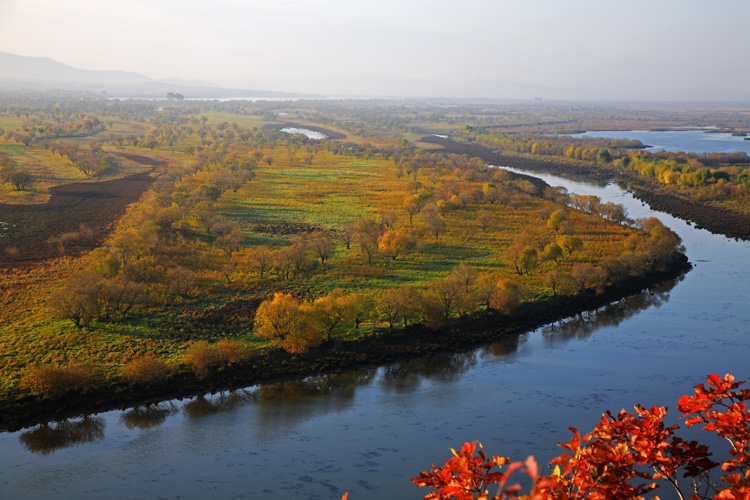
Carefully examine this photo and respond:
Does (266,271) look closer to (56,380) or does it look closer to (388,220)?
(388,220)

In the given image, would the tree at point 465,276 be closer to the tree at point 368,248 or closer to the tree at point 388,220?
the tree at point 368,248

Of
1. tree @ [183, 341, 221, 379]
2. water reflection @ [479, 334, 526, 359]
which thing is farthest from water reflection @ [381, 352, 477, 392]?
tree @ [183, 341, 221, 379]

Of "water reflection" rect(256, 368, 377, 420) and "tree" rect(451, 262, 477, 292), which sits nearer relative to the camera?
"water reflection" rect(256, 368, 377, 420)

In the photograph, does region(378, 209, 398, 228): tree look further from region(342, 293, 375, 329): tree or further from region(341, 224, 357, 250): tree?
region(342, 293, 375, 329): tree

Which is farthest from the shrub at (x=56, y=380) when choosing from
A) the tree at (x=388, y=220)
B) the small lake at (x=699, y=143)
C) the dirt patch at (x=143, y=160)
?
the small lake at (x=699, y=143)

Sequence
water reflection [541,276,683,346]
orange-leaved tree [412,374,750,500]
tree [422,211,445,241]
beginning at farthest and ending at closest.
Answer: tree [422,211,445,241]
water reflection [541,276,683,346]
orange-leaved tree [412,374,750,500]

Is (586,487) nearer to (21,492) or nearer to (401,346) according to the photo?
(21,492)

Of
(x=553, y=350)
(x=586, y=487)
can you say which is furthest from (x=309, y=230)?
(x=586, y=487)
